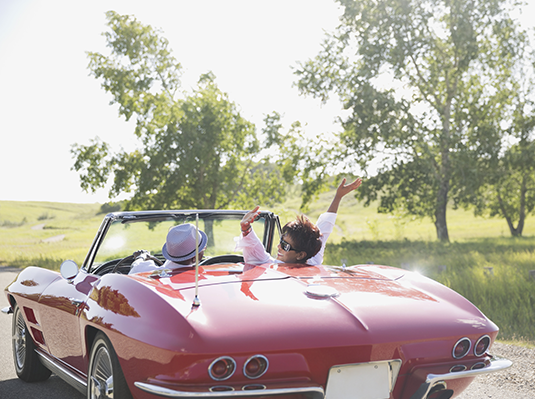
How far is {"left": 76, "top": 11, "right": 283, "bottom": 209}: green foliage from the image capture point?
79.5ft

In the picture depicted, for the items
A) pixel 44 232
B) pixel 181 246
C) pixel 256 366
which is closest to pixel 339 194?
pixel 181 246

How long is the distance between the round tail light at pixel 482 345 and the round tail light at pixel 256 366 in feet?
4.16

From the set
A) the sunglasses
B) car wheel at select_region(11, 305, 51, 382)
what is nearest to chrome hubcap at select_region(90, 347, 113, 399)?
the sunglasses

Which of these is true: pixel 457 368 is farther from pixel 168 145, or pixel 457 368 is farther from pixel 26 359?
pixel 168 145

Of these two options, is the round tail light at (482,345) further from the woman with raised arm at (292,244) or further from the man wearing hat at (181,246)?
the man wearing hat at (181,246)

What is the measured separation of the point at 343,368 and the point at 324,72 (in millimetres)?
23045

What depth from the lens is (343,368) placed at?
8.11ft

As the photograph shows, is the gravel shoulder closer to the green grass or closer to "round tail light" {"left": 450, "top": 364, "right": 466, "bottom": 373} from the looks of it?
"round tail light" {"left": 450, "top": 364, "right": 466, "bottom": 373}

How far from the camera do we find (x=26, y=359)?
461cm

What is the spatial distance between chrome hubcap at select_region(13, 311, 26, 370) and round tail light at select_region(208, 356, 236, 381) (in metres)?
3.04

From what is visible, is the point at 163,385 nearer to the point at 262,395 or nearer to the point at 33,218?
the point at 262,395

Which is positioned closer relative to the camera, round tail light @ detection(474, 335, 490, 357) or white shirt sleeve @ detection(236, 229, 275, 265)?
round tail light @ detection(474, 335, 490, 357)

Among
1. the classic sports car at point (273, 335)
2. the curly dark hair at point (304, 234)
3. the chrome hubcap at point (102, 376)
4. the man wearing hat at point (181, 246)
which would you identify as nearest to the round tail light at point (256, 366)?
the classic sports car at point (273, 335)

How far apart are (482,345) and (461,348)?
0.19 metres
